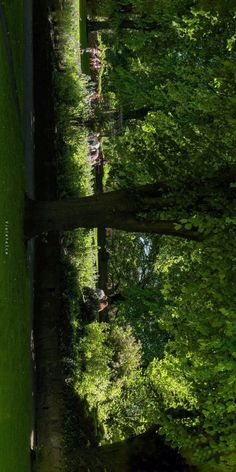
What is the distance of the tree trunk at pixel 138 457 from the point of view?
13820 millimetres

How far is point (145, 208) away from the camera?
13.8 m

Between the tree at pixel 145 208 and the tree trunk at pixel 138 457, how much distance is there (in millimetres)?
4989

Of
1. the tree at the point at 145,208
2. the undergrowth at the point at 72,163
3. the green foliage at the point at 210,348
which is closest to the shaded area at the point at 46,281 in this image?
the undergrowth at the point at 72,163

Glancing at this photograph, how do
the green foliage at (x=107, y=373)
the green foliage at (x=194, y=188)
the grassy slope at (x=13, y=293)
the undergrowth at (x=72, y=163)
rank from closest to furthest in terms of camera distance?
the green foliage at (x=194, y=188), the grassy slope at (x=13, y=293), the undergrowth at (x=72, y=163), the green foliage at (x=107, y=373)

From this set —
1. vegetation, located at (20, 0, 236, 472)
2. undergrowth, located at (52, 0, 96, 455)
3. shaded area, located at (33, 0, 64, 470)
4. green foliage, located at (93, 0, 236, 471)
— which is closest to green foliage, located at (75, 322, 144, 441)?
vegetation, located at (20, 0, 236, 472)

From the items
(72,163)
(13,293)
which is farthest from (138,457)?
(72,163)

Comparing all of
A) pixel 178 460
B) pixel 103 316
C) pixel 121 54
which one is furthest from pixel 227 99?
pixel 103 316

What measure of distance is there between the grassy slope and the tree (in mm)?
714

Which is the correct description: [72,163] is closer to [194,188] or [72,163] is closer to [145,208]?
[145,208]

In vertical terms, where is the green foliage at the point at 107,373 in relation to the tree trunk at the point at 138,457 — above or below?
above

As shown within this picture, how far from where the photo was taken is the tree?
12984 millimetres

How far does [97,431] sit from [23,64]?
1158cm

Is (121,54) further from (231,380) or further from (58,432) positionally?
(231,380)

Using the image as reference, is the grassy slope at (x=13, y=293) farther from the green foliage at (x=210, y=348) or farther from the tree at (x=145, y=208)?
the green foliage at (x=210, y=348)
